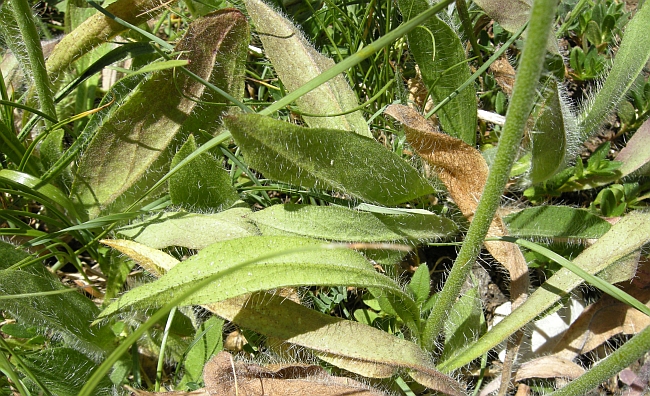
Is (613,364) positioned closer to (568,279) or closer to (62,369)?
(568,279)

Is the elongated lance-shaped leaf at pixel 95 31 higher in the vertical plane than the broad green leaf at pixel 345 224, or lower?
higher

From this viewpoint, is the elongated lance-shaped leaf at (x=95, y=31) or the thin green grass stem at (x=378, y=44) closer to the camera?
the thin green grass stem at (x=378, y=44)

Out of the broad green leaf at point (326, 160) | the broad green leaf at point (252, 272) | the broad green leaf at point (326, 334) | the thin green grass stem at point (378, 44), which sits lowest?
the broad green leaf at point (326, 334)

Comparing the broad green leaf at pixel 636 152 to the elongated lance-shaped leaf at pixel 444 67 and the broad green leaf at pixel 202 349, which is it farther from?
the broad green leaf at pixel 202 349

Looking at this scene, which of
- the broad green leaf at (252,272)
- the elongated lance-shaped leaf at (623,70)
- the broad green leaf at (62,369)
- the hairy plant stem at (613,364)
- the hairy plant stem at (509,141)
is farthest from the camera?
the elongated lance-shaped leaf at (623,70)

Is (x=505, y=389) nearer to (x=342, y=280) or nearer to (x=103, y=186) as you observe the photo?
(x=342, y=280)

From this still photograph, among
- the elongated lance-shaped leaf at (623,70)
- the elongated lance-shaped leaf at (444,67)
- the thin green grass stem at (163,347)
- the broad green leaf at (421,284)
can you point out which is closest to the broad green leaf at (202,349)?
the thin green grass stem at (163,347)

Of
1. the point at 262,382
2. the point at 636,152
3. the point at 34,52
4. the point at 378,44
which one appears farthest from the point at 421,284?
the point at 34,52
